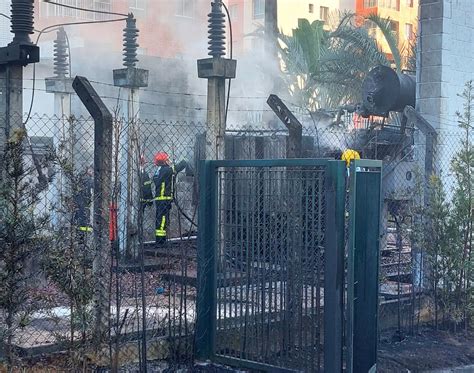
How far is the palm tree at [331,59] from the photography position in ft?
76.1

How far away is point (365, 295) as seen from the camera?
568cm

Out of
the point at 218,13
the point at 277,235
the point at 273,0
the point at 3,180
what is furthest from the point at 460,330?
the point at 273,0

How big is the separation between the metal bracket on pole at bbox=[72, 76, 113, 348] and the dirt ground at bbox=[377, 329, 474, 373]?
8.38 feet

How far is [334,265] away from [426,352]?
247cm

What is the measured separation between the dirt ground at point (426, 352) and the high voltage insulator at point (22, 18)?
436 centimetres

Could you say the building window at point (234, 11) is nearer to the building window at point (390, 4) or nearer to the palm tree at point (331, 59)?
the building window at point (390, 4)

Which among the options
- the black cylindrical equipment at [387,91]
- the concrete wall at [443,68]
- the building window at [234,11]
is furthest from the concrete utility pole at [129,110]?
the building window at [234,11]

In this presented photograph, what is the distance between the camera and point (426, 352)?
7.23m

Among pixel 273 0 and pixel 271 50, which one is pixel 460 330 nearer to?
pixel 273 0

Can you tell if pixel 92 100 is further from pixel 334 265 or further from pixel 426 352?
pixel 426 352

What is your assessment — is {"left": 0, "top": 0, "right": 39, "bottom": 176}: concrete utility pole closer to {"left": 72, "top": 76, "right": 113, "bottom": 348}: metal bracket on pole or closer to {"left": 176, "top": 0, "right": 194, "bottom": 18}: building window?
{"left": 72, "top": 76, "right": 113, "bottom": 348}: metal bracket on pole

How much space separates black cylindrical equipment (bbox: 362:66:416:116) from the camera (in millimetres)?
10453

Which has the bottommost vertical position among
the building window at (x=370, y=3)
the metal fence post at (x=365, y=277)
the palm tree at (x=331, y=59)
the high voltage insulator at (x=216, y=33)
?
the metal fence post at (x=365, y=277)

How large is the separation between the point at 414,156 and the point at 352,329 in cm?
444
